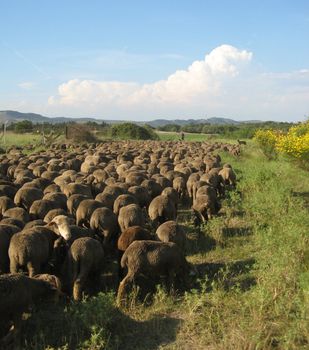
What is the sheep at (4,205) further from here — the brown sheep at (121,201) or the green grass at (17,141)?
the green grass at (17,141)

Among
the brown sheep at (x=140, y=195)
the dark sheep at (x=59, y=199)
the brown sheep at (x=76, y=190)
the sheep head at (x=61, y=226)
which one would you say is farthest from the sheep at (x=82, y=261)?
the brown sheep at (x=76, y=190)

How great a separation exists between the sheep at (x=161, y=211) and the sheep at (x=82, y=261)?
328cm

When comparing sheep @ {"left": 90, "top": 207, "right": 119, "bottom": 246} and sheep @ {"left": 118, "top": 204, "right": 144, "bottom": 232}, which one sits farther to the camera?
sheep @ {"left": 118, "top": 204, "right": 144, "bottom": 232}

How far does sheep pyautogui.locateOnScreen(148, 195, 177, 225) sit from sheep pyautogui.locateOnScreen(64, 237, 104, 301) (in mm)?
3277

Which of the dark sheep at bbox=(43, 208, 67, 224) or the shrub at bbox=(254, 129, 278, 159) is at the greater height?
the shrub at bbox=(254, 129, 278, 159)

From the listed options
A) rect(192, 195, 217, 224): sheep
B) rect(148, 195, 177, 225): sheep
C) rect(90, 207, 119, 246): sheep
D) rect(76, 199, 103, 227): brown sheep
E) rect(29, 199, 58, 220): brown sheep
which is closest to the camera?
rect(90, 207, 119, 246): sheep

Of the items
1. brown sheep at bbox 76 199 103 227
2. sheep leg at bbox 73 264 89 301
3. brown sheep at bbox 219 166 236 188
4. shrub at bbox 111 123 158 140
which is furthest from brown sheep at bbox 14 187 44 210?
shrub at bbox 111 123 158 140

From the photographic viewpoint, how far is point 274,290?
259 inches

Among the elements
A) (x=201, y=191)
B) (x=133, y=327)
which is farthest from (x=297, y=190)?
(x=133, y=327)

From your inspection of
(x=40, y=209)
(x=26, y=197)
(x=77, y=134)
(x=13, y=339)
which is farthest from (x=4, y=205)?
(x=77, y=134)

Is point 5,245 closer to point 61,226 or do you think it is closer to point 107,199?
point 61,226

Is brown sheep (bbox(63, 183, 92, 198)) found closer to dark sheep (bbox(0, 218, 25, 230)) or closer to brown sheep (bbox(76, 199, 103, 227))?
brown sheep (bbox(76, 199, 103, 227))

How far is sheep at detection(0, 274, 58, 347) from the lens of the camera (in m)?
5.54

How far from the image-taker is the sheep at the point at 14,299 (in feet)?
18.2
